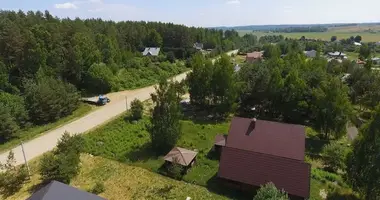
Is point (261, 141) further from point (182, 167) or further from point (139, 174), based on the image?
point (139, 174)

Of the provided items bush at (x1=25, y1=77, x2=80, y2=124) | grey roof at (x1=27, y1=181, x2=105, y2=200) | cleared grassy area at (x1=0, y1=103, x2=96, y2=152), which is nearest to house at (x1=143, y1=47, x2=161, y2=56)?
cleared grassy area at (x1=0, y1=103, x2=96, y2=152)

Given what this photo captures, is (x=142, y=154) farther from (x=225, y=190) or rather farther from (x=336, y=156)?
(x=336, y=156)

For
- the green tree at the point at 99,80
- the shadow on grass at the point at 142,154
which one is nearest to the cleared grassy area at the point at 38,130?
the green tree at the point at 99,80

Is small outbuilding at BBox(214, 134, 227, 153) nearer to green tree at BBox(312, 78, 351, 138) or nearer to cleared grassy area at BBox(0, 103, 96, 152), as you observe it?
green tree at BBox(312, 78, 351, 138)

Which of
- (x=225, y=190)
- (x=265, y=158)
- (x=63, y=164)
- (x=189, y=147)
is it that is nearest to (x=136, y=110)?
(x=189, y=147)

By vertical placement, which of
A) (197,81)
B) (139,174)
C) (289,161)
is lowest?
(139,174)

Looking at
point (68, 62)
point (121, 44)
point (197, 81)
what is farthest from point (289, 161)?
point (121, 44)
